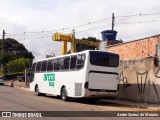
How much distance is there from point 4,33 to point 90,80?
172 feet

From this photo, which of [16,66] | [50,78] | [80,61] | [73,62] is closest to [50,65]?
[50,78]

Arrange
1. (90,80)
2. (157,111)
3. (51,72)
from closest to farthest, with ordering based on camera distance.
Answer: (157,111), (90,80), (51,72)

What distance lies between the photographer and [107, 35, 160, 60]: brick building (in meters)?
24.1

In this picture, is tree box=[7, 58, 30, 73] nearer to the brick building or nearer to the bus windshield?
the brick building

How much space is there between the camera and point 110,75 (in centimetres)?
2234

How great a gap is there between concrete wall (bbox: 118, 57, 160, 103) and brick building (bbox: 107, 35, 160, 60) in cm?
94

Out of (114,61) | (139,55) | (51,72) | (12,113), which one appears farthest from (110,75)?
(12,113)

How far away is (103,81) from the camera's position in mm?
22109

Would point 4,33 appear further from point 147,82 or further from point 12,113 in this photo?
point 12,113

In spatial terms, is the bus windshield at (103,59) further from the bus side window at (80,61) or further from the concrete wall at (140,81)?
the concrete wall at (140,81)

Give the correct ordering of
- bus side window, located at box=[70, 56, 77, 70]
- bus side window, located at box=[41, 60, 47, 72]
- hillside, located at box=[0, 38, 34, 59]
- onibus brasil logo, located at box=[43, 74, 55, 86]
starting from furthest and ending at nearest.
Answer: hillside, located at box=[0, 38, 34, 59]
bus side window, located at box=[41, 60, 47, 72]
onibus brasil logo, located at box=[43, 74, 55, 86]
bus side window, located at box=[70, 56, 77, 70]

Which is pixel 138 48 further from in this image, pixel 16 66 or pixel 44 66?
pixel 16 66

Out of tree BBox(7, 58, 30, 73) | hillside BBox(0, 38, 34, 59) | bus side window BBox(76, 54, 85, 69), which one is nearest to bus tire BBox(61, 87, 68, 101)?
bus side window BBox(76, 54, 85, 69)

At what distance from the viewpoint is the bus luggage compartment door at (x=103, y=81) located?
21938mm
